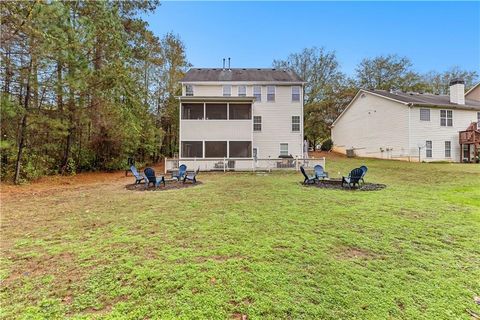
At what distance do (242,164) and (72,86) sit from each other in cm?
1003

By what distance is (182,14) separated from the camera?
16078mm

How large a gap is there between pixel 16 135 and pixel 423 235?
1594 centimetres

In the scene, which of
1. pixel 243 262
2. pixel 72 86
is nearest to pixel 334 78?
pixel 72 86

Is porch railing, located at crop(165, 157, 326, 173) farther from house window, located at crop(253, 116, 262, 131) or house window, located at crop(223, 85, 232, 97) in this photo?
house window, located at crop(223, 85, 232, 97)

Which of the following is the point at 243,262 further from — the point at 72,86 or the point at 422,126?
the point at 422,126

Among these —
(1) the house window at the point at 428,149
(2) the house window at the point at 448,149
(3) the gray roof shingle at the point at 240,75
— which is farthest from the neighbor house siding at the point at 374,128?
(3) the gray roof shingle at the point at 240,75

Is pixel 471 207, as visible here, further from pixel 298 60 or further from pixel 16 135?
pixel 298 60

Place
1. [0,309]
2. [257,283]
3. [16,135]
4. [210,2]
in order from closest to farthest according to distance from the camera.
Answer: [0,309] < [257,283] < [16,135] < [210,2]

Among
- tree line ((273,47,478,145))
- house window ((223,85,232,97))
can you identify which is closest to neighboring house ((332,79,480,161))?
tree line ((273,47,478,145))

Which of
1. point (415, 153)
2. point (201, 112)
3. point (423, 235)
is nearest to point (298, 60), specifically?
point (415, 153)

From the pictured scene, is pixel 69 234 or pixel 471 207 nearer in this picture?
pixel 69 234

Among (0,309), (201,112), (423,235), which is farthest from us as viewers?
(201,112)

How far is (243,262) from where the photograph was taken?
135 inches

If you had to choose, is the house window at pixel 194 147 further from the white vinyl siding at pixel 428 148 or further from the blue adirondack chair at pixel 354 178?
the white vinyl siding at pixel 428 148
